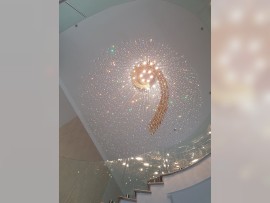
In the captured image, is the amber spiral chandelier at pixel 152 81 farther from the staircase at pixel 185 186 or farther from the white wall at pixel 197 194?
the white wall at pixel 197 194

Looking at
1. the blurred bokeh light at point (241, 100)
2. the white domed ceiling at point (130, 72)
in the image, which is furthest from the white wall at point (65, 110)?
the blurred bokeh light at point (241, 100)

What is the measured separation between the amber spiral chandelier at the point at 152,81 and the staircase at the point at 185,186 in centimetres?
157

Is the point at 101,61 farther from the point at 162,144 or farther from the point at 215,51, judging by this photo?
the point at 215,51

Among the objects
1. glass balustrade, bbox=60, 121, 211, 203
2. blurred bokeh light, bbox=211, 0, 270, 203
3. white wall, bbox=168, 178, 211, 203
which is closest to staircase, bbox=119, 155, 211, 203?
white wall, bbox=168, 178, 211, 203

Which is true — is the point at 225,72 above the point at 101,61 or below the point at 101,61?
below

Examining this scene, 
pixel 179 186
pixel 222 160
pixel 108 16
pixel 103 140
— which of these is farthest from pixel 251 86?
pixel 103 140

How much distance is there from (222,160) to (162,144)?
607 cm

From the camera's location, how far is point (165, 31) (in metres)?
6.20

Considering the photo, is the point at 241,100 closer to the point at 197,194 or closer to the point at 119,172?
the point at 197,194

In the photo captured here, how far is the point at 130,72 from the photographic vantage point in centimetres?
669

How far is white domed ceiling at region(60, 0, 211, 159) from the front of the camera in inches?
239

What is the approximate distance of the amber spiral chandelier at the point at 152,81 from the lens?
21.8ft

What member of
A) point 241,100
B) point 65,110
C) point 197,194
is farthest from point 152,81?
point 241,100

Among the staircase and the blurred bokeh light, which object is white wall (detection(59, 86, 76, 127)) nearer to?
the staircase
